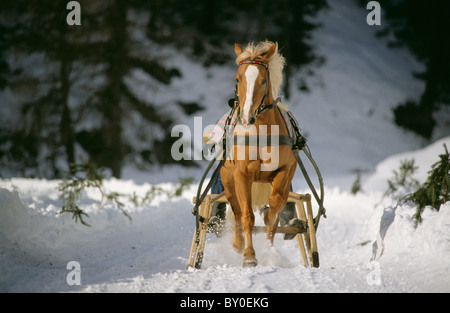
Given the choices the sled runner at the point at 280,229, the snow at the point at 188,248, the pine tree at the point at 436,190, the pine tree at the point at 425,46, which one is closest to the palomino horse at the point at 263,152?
the sled runner at the point at 280,229

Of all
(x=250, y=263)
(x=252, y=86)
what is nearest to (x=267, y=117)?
(x=252, y=86)

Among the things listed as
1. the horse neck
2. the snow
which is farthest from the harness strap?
the snow

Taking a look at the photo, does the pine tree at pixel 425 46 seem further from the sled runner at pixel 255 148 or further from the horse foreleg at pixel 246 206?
the horse foreleg at pixel 246 206

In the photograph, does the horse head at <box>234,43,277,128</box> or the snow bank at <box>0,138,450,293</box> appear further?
the horse head at <box>234,43,277,128</box>

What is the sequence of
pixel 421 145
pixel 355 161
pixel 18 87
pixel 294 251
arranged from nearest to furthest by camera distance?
pixel 294 251 < pixel 18 87 < pixel 355 161 < pixel 421 145

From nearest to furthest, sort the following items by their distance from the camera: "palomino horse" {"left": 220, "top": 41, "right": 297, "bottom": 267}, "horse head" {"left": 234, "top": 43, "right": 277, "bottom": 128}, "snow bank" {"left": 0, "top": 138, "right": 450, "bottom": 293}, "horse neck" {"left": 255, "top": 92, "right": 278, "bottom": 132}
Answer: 1. "snow bank" {"left": 0, "top": 138, "right": 450, "bottom": 293}
2. "horse head" {"left": 234, "top": 43, "right": 277, "bottom": 128}
3. "palomino horse" {"left": 220, "top": 41, "right": 297, "bottom": 267}
4. "horse neck" {"left": 255, "top": 92, "right": 278, "bottom": 132}

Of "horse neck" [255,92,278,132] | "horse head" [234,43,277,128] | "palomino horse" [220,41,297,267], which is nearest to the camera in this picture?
"horse head" [234,43,277,128]

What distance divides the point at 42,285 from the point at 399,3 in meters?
20.3

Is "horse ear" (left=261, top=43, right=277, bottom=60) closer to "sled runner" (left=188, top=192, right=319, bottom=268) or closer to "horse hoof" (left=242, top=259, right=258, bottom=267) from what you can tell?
"sled runner" (left=188, top=192, right=319, bottom=268)

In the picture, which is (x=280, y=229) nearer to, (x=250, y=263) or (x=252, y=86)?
(x=250, y=263)
